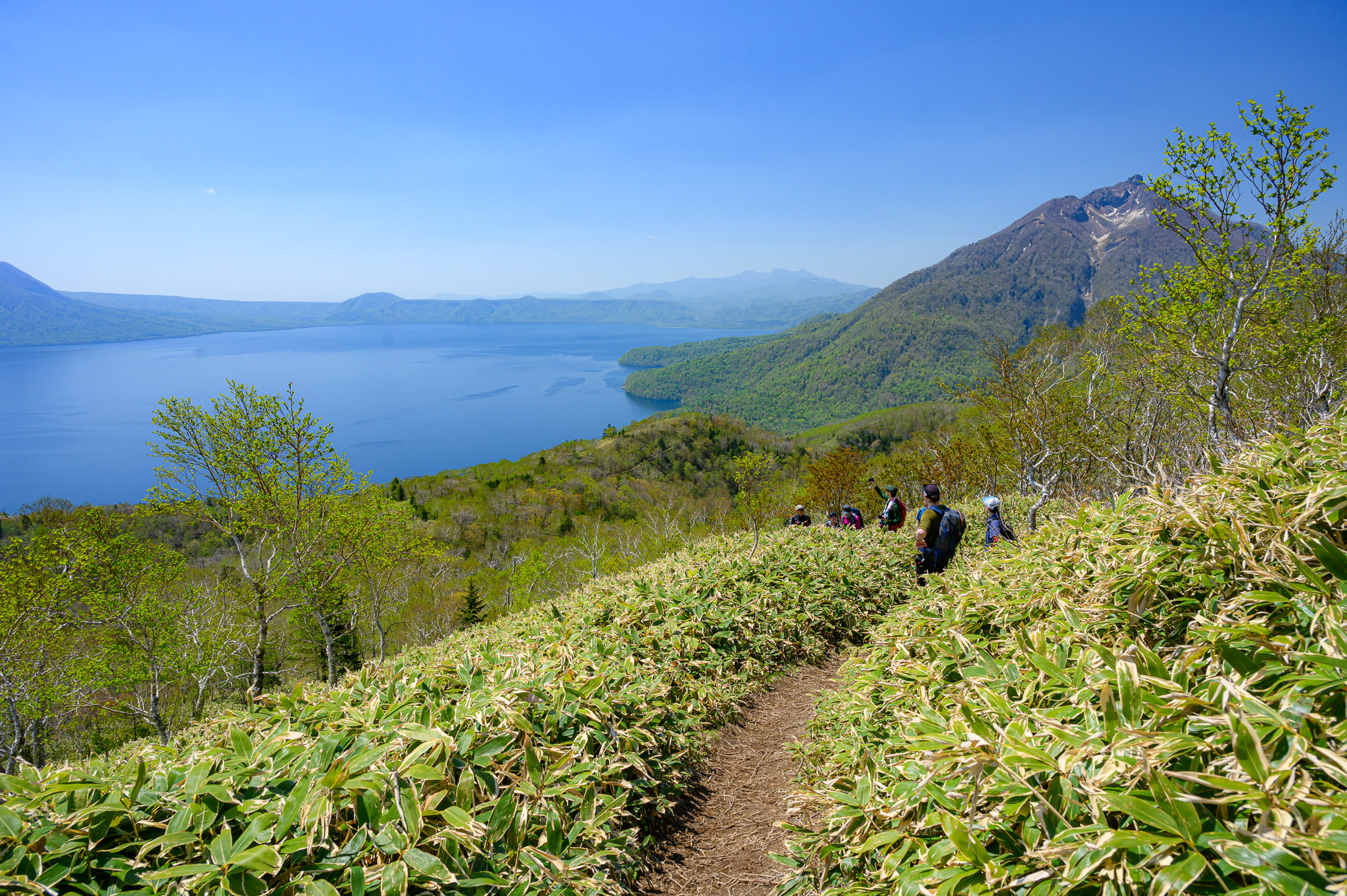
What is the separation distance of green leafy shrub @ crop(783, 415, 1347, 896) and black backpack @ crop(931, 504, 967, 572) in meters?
3.44

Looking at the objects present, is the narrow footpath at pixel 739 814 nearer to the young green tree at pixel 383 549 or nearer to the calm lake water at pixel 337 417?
the young green tree at pixel 383 549

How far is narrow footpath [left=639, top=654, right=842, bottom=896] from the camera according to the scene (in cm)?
309

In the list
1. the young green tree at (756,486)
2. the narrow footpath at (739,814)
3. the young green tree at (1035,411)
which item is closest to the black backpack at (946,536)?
the narrow footpath at (739,814)

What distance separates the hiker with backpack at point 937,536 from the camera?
6539 mm

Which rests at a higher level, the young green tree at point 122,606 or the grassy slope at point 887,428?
the young green tree at point 122,606

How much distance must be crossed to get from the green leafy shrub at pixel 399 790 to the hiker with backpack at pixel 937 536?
11.1 ft

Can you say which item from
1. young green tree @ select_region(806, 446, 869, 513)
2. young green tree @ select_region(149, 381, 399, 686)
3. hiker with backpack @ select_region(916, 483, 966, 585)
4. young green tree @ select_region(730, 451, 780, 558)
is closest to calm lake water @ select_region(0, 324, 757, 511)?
young green tree @ select_region(730, 451, 780, 558)

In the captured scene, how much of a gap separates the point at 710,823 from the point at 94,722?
105ft

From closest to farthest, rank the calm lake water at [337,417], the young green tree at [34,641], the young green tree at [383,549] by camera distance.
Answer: the young green tree at [34,641] → the young green tree at [383,549] → the calm lake water at [337,417]

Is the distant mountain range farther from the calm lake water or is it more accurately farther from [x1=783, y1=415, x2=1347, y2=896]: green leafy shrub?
[x1=783, y1=415, x2=1347, y2=896]: green leafy shrub

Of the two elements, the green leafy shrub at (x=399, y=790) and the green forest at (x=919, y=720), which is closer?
the green forest at (x=919, y=720)

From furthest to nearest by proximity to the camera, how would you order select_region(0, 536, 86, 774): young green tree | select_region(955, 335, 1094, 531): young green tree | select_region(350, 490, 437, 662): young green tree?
1. select_region(350, 490, 437, 662): young green tree
2. select_region(0, 536, 86, 774): young green tree
3. select_region(955, 335, 1094, 531): young green tree

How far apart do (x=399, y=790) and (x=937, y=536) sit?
610cm

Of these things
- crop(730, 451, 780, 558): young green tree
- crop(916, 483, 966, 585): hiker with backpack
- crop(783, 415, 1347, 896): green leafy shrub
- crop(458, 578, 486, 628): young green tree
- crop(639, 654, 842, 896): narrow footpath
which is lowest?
crop(458, 578, 486, 628): young green tree
